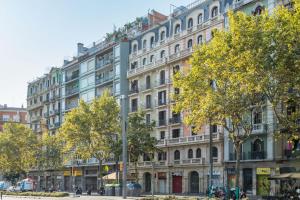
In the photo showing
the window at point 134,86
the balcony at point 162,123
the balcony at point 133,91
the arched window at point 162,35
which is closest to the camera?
the balcony at point 162,123

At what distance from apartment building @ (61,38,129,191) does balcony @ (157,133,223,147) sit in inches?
419

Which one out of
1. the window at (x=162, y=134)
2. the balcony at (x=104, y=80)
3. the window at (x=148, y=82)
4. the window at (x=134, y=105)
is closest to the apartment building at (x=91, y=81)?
the balcony at (x=104, y=80)

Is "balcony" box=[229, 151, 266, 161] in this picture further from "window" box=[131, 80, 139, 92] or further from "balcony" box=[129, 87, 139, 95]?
"window" box=[131, 80, 139, 92]

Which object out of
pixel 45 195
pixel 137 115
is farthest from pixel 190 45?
pixel 45 195

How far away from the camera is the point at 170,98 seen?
6544 centimetres

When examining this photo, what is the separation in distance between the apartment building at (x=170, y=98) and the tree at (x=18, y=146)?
57.8ft

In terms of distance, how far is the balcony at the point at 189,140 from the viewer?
58.7 meters

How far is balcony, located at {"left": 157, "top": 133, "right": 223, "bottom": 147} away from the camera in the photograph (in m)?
58.7

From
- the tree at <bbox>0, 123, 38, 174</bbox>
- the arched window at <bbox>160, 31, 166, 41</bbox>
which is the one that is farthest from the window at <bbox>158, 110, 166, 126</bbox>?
the tree at <bbox>0, 123, 38, 174</bbox>

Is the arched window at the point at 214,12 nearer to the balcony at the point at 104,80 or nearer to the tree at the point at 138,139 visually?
the tree at the point at 138,139

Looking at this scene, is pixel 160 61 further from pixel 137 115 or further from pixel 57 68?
pixel 57 68

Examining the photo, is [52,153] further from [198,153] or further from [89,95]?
[198,153]

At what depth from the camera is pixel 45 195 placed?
5672cm

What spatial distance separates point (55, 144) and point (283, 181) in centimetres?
3874
